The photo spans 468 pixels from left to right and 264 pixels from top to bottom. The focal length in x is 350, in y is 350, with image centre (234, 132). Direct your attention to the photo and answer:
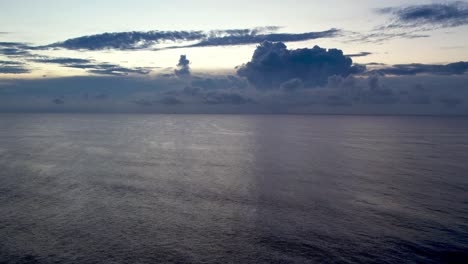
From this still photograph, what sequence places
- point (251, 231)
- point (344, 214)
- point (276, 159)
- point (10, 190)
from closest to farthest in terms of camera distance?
point (251, 231), point (344, 214), point (10, 190), point (276, 159)

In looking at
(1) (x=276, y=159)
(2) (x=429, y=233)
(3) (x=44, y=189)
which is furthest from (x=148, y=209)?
(1) (x=276, y=159)

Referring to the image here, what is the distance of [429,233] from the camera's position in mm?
39281

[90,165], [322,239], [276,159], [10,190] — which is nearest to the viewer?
[322,239]

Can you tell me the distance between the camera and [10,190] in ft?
190

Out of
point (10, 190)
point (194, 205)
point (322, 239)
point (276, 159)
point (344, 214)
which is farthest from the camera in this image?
point (276, 159)

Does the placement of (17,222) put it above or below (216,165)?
above

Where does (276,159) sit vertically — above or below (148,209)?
below

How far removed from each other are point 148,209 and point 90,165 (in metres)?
40.4

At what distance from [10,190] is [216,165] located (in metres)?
43.2

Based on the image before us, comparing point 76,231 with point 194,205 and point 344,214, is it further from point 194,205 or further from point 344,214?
point 344,214

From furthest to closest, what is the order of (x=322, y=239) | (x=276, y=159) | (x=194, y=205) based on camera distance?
(x=276, y=159) < (x=194, y=205) < (x=322, y=239)

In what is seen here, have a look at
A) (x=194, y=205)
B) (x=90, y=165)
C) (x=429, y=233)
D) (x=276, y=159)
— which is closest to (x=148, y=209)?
(x=194, y=205)

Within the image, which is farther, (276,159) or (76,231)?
(276,159)

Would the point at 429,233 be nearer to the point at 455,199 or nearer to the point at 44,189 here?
the point at 455,199
